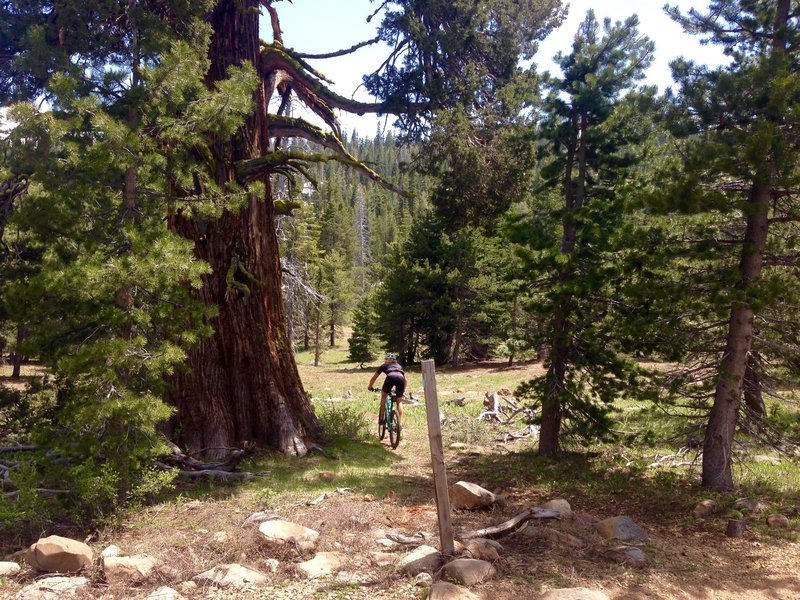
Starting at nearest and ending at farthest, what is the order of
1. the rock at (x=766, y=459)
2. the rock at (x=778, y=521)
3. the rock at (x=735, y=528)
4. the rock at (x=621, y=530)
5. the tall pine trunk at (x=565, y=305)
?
the rock at (x=621, y=530) < the rock at (x=735, y=528) < the rock at (x=778, y=521) < the tall pine trunk at (x=565, y=305) < the rock at (x=766, y=459)

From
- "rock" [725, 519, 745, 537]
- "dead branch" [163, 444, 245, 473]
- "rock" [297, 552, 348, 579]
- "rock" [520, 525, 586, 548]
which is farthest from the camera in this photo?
"dead branch" [163, 444, 245, 473]

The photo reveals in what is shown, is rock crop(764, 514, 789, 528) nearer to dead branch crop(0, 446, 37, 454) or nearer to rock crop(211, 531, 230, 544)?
rock crop(211, 531, 230, 544)

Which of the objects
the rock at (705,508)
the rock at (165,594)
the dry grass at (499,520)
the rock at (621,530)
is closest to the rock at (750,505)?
the dry grass at (499,520)

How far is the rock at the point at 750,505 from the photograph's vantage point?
7.00 m

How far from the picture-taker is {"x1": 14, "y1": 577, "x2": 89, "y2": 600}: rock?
171 inches

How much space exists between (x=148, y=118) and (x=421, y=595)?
221 inches

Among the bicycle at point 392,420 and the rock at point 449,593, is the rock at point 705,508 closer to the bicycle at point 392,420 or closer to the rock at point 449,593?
the rock at point 449,593

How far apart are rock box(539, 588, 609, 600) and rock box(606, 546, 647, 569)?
3.44ft

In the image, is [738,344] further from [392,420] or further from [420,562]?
[392,420]

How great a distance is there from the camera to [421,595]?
462cm

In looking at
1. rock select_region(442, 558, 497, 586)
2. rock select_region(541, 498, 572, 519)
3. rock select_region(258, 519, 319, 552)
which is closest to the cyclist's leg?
rock select_region(541, 498, 572, 519)

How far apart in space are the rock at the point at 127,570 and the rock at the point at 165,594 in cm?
35

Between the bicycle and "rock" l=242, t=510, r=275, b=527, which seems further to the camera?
the bicycle

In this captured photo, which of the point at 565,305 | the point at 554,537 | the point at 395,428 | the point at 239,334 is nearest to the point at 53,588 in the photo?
the point at 554,537
